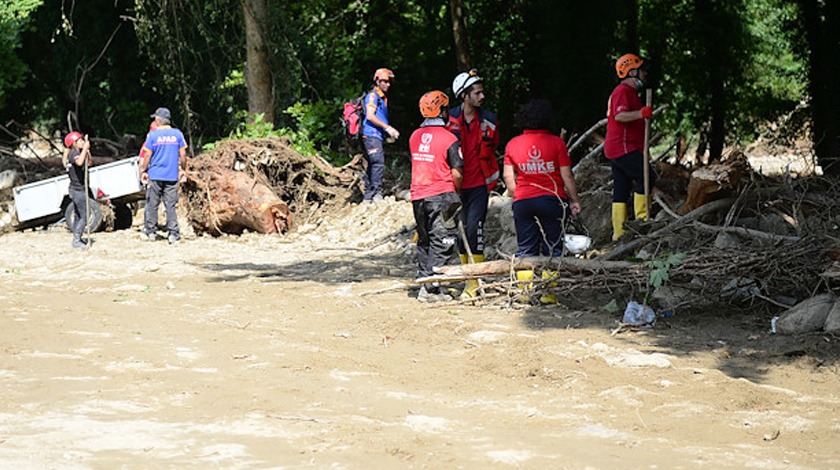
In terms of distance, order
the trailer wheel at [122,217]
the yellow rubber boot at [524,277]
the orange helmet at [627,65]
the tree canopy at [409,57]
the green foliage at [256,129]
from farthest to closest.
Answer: the tree canopy at [409,57], the green foliage at [256,129], the trailer wheel at [122,217], the orange helmet at [627,65], the yellow rubber boot at [524,277]

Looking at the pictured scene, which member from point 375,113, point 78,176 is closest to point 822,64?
point 375,113

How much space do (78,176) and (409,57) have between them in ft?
30.5

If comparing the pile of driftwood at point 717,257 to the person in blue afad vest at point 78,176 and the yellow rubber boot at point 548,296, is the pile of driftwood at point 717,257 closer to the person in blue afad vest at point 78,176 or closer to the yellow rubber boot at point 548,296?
the yellow rubber boot at point 548,296

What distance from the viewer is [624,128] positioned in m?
11.5

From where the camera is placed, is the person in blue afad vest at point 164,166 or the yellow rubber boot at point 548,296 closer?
the yellow rubber boot at point 548,296

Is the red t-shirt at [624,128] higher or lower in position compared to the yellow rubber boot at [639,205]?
higher

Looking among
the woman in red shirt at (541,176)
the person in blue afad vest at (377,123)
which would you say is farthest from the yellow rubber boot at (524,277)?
the person in blue afad vest at (377,123)

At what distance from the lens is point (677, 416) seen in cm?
650

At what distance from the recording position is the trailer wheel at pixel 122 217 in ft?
62.1

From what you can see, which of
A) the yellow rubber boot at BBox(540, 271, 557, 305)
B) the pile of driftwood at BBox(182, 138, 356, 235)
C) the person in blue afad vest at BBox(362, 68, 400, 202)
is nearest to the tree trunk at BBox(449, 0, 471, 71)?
the pile of driftwood at BBox(182, 138, 356, 235)

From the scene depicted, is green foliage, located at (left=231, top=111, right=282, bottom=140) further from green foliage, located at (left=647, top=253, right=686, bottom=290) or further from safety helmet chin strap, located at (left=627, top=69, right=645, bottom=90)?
green foliage, located at (left=647, top=253, right=686, bottom=290)

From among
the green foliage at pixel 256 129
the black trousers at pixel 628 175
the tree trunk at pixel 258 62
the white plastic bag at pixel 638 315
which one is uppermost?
the tree trunk at pixel 258 62

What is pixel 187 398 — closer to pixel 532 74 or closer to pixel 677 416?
pixel 677 416

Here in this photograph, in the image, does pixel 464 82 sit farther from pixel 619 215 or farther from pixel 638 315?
pixel 638 315
